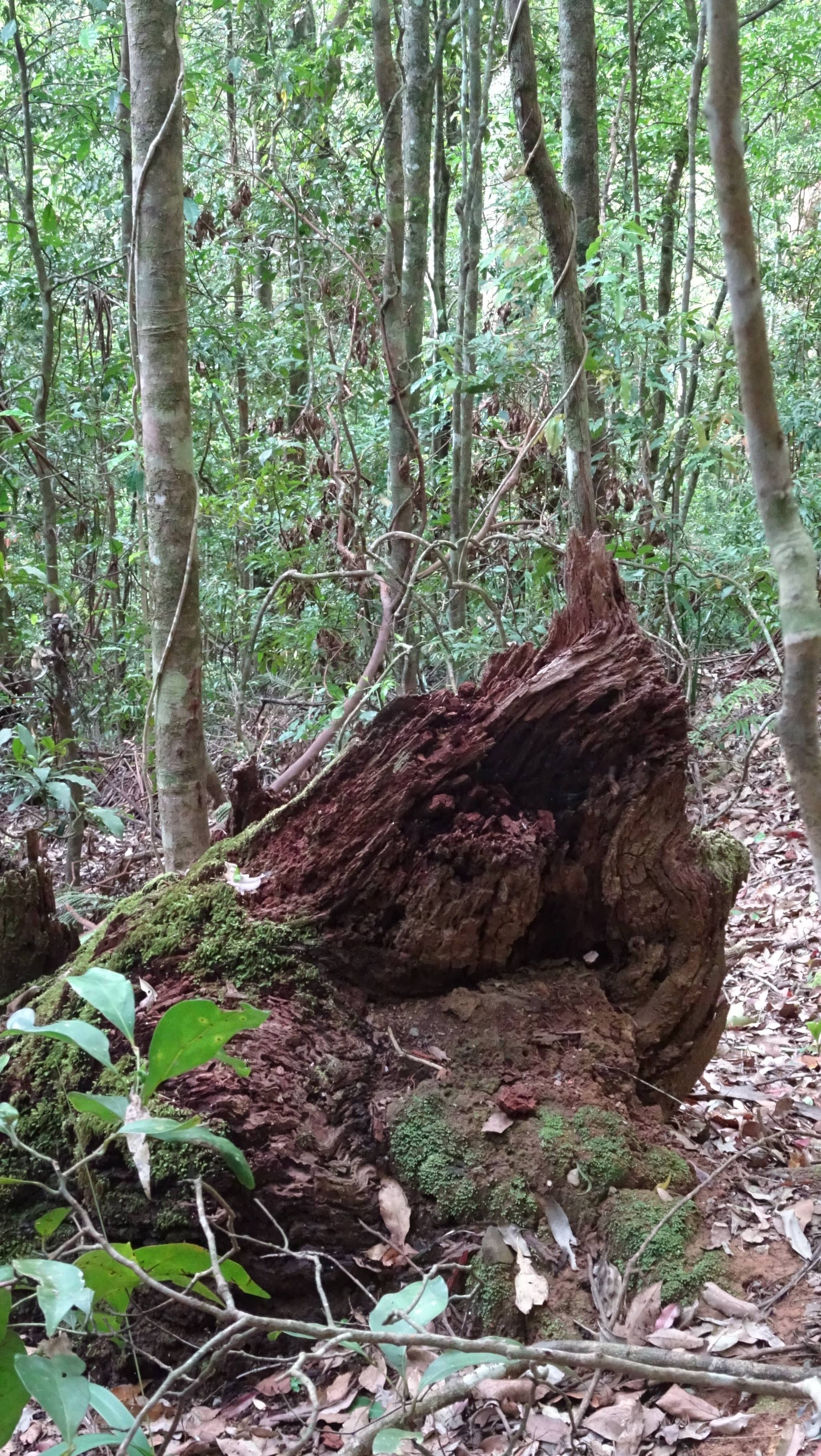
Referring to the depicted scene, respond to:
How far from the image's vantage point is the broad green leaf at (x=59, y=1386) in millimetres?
1260

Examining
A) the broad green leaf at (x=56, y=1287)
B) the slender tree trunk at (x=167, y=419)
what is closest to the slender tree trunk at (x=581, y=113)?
the slender tree trunk at (x=167, y=419)

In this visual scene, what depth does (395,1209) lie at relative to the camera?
88.0 inches

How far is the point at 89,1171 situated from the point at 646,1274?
4.09ft

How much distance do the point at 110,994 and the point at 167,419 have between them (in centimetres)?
241

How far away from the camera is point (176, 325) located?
3336 millimetres

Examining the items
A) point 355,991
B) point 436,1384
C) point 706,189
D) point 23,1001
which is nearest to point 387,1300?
point 436,1384

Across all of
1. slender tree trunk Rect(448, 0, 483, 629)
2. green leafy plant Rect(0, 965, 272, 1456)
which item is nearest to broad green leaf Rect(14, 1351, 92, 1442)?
green leafy plant Rect(0, 965, 272, 1456)

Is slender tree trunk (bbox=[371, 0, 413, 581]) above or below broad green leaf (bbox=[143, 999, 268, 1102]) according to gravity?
above

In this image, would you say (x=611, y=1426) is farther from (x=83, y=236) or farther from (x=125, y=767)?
(x=83, y=236)

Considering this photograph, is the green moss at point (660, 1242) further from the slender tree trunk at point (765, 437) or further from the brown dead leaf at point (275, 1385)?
the slender tree trunk at point (765, 437)

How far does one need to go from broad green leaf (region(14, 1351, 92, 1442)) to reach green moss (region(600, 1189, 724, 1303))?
1.27m

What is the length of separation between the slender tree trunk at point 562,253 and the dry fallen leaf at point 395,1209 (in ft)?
9.09

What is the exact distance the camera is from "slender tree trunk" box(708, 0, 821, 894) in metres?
1.24

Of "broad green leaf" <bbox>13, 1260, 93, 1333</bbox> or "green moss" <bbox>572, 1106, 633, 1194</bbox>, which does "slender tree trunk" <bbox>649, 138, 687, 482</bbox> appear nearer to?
"green moss" <bbox>572, 1106, 633, 1194</bbox>
